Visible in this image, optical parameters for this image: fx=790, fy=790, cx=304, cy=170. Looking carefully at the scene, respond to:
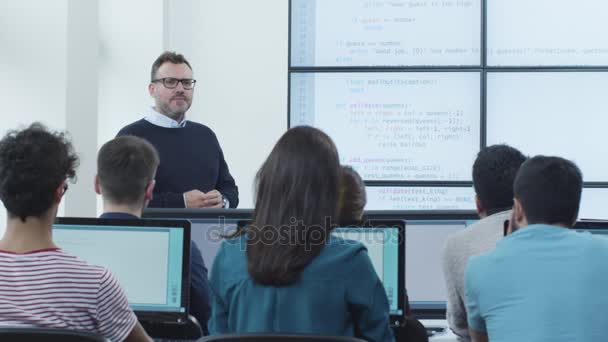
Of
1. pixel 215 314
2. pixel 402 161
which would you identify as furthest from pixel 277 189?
pixel 402 161

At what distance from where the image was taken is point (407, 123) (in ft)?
16.6

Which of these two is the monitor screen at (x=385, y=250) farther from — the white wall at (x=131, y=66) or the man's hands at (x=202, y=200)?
the white wall at (x=131, y=66)

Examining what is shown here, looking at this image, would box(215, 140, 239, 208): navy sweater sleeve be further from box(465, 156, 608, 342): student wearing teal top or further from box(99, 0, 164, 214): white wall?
box(465, 156, 608, 342): student wearing teal top

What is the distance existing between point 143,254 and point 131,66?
285cm

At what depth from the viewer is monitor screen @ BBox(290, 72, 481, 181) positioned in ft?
16.6

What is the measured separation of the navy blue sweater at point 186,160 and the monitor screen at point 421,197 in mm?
1499

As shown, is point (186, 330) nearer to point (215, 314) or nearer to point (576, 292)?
point (215, 314)

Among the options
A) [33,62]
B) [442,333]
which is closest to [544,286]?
[442,333]

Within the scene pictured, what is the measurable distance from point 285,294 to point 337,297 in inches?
4.4

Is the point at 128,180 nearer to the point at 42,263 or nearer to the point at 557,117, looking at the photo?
the point at 42,263

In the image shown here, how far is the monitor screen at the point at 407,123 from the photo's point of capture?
507 centimetres

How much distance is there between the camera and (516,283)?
5.80 ft

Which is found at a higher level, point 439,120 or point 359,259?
point 439,120

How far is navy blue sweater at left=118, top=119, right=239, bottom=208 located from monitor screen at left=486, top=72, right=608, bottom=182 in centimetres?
203
